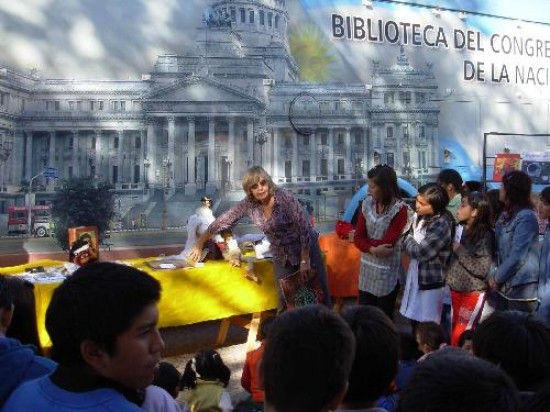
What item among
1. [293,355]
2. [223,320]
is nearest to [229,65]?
[223,320]

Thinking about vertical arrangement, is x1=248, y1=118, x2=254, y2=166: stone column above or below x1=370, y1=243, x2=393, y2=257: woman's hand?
above

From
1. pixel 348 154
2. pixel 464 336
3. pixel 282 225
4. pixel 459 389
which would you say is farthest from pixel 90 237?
pixel 348 154

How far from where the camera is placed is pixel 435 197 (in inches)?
151

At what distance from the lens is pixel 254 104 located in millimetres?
7883

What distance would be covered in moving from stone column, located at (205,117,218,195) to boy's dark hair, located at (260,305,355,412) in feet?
20.5

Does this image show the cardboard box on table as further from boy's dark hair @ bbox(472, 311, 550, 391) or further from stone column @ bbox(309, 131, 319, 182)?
stone column @ bbox(309, 131, 319, 182)

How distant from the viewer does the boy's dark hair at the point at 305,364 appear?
1.30 m

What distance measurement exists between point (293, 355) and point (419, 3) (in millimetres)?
8664

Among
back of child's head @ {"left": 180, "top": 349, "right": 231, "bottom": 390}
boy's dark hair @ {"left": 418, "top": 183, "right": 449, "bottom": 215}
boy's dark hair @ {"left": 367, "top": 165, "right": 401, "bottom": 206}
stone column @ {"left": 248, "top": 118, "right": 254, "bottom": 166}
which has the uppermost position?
stone column @ {"left": 248, "top": 118, "right": 254, "bottom": 166}

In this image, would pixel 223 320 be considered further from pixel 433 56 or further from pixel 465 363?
pixel 433 56

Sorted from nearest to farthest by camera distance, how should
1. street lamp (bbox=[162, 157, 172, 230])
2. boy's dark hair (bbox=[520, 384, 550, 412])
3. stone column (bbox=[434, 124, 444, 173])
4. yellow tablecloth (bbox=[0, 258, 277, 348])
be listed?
1. boy's dark hair (bbox=[520, 384, 550, 412])
2. yellow tablecloth (bbox=[0, 258, 277, 348])
3. street lamp (bbox=[162, 157, 172, 230])
4. stone column (bbox=[434, 124, 444, 173])

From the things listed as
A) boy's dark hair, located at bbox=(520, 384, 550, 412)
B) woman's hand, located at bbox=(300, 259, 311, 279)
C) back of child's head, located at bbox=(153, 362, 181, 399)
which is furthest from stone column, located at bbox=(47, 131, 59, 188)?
boy's dark hair, located at bbox=(520, 384, 550, 412)

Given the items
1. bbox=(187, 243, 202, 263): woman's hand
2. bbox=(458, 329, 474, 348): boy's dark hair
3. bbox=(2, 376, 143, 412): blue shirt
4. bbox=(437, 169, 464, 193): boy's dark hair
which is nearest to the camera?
bbox=(2, 376, 143, 412): blue shirt

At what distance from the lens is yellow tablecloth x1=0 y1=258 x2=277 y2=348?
4.29m
